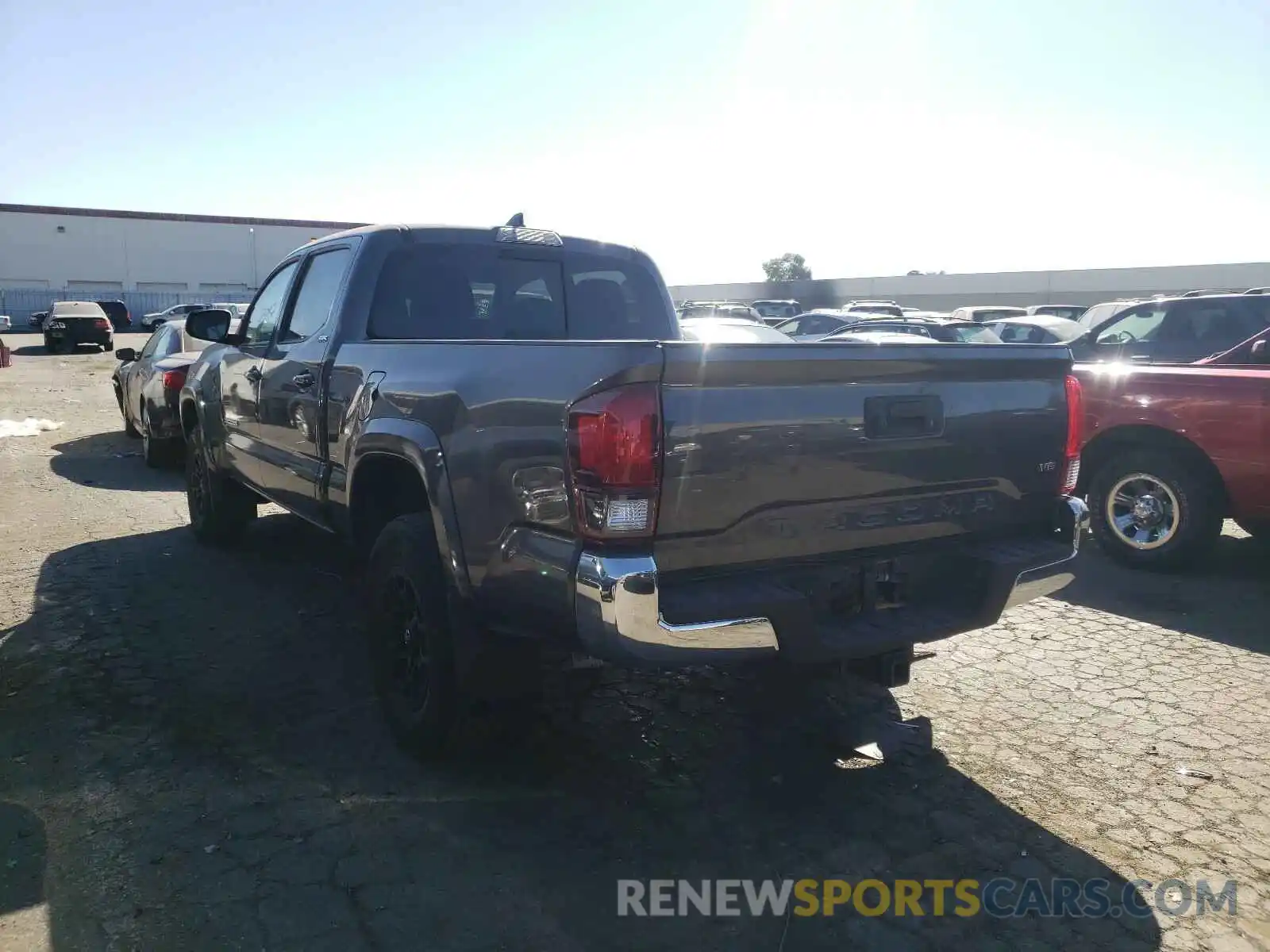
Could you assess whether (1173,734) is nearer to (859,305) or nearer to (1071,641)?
(1071,641)

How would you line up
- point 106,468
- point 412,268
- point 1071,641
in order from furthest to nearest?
point 106,468
point 1071,641
point 412,268

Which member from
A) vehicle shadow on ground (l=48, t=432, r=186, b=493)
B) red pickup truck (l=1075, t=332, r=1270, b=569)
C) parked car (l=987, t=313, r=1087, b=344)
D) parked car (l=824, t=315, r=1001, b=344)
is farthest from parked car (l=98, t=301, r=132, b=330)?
red pickup truck (l=1075, t=332, r=1270, b=569)

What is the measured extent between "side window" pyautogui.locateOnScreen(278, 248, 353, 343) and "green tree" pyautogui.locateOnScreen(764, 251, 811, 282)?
10827 cm

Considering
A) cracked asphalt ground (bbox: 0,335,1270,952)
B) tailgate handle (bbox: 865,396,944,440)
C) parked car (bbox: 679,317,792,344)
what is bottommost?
cracked asphalt ground (bbox: 0,335,1270,952)

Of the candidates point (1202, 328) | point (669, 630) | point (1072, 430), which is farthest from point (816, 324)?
point (669, 630)

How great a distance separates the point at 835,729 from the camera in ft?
12.6

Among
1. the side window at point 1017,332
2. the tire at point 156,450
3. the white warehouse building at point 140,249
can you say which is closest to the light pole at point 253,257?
the white warehouse building at point 140,249

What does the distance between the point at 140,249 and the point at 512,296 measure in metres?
63.8

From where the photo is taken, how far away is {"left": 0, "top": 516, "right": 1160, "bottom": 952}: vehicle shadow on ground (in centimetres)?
285

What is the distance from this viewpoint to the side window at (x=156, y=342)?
11.2 m

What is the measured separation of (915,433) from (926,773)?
135 centimetres

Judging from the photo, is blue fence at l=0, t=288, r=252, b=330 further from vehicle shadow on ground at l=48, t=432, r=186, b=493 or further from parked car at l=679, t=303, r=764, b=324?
vehicle shadow on ground at l=48, t=432, r=186, b=493

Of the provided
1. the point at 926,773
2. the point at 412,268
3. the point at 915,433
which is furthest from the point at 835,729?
the point at 412,268

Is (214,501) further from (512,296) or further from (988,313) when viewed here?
(988,313)
